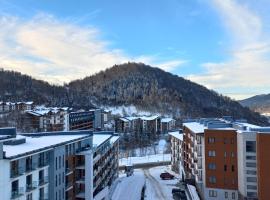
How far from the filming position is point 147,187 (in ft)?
161

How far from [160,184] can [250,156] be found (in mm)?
16697

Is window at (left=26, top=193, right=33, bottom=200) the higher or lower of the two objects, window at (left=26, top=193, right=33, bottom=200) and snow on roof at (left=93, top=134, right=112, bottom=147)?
the lower

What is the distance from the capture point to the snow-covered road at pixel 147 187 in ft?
144

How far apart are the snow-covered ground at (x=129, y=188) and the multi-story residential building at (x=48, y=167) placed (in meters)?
3.50

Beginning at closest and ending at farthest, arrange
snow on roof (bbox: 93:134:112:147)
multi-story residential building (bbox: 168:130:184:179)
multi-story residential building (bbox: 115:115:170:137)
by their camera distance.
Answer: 1. snow on roof (bbox: 93:134:112:147)
2. multi-story residential building (bbox: 168:130:184:179)
3. multi-story residential building (bbox: 115:115:170:137)

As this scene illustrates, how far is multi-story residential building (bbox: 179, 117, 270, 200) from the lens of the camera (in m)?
35.6

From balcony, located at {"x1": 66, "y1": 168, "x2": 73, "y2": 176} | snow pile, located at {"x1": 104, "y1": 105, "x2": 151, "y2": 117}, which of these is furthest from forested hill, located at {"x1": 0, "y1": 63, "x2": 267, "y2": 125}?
balcony, located at {"x1": 66, "y1": 168, "x2": 73, "y2": 176}

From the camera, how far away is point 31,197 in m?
25.2

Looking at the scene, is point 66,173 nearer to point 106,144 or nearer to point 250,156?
point 106,144

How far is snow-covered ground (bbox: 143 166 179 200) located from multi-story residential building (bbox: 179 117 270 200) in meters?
3.99

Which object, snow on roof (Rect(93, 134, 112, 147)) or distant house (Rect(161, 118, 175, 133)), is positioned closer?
snow on roof (Rect(93, 134, 112, 147))

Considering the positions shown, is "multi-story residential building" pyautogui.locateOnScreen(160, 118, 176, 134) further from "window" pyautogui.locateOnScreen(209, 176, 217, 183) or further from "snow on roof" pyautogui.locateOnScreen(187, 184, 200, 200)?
"window" pyautogui.locateOnScreen(209, 176, 217, 183)

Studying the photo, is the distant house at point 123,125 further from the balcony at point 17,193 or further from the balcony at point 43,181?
the balcony at point 17,193

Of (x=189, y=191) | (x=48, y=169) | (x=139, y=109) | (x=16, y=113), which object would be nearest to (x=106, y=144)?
(x=189, y=191)
